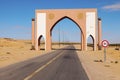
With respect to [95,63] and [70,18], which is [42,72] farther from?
[70,18]

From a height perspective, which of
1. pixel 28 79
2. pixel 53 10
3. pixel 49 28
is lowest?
pixel 28 79

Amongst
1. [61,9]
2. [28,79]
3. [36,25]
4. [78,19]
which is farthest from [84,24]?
[28,79]

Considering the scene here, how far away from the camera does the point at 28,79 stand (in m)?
13.6

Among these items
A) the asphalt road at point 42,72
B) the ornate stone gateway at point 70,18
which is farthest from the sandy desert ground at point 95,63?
the ornate stone gateway at point 70,18

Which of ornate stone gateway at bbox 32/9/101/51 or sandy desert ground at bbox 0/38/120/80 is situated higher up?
ornate stone gateway at bbox 32/9/101/51

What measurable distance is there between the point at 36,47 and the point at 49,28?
5717mm

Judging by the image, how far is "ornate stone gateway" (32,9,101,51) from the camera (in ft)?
227

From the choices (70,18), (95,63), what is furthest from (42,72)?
(70,18)

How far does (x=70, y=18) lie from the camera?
2785 inches

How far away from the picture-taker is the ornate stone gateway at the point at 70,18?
69312 mm

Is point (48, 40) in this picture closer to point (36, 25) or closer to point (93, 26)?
point (36, 25)

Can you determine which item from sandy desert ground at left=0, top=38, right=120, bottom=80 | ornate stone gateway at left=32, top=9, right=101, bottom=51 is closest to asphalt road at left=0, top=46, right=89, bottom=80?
sandy desert ground at left=0, top=38, right=120, bottom=80

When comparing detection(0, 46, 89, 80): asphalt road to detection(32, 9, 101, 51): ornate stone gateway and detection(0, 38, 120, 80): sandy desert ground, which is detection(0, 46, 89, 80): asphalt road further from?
detection(32, 9, 101, 51): ornate stone gateway

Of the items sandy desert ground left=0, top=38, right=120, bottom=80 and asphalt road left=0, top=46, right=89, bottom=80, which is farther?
sandy desert ground left=0, top=38, right=120, bottom=80
